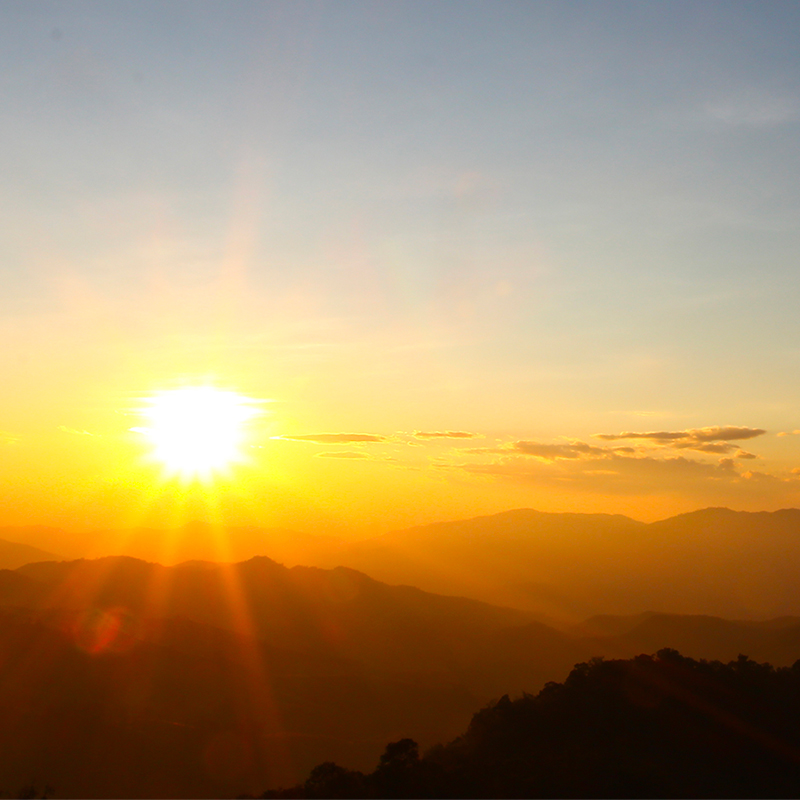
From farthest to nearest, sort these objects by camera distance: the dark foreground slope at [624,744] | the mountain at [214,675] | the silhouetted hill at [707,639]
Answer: the silhouetted hill at [707,639], the mountain at [214,675], the dark foreground slope at [624,744]

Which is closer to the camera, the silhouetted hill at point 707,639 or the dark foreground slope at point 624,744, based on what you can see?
the dark foreground slope at point 624,744

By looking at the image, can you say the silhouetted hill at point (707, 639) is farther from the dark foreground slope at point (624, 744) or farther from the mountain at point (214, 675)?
the dark foreground slope at point (624, 744)

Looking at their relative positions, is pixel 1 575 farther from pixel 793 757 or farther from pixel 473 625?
pixel 793 757

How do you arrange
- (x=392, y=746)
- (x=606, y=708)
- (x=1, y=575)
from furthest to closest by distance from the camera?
1. (x=1, y=575)
2. (x=606, y=708)
3. (x=392, y=746)

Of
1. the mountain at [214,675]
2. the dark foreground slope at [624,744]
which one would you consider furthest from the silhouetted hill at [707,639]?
the dark foreground slope at [624,744]

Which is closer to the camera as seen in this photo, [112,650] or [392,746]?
[392,746]

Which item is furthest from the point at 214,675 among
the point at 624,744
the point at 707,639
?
the point at 707,639

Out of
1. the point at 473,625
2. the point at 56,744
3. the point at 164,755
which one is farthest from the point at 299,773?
the point at 473,625

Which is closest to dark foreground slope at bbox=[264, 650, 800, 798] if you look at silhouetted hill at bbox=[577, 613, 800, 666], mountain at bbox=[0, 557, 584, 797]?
mountain at bbox=[0, 557, 584, 797]
